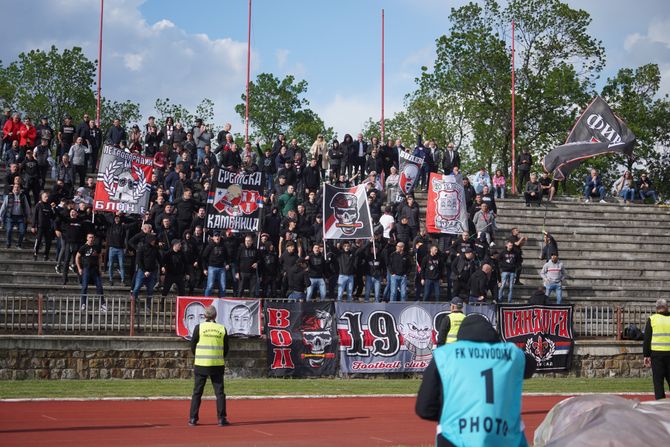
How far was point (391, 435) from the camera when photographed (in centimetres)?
1506

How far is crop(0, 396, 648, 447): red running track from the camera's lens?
14.1 m

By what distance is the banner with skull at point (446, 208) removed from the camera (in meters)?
30.8

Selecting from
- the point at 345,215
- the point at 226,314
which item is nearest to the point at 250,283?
the point at 226,314

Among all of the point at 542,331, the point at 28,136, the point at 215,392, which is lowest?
the point at 215,392

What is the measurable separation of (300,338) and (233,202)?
415 cm

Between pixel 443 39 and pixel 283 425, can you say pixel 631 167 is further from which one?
pixel 283 425

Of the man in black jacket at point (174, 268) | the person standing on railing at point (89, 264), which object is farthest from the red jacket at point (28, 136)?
the man in black jacket at point (174, 268)

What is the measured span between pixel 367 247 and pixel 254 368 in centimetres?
528

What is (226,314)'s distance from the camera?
79.7ft

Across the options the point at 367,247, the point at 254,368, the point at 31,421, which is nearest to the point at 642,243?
the point at 367,247

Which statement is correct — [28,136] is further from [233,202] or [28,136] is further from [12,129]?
[233,202]

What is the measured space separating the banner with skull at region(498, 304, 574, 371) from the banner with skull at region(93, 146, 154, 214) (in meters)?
9.92

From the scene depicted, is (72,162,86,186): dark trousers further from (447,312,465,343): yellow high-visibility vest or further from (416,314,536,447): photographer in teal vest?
(416,314,536,447): photographer in teal vest

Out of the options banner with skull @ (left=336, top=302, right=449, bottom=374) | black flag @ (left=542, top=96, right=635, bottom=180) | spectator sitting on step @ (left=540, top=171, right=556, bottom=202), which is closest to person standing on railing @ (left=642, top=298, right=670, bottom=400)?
banner with skull @ (left=336, top=302, right=449, bottom=374)
